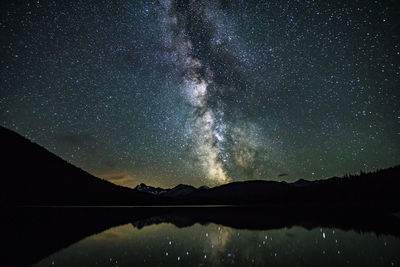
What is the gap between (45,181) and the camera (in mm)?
131125

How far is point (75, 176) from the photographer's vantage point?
5699 inches

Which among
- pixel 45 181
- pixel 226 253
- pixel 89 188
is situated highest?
pixel 45 181

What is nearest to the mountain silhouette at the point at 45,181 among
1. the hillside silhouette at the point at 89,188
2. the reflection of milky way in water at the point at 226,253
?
the hillside silhouette at the point at 89,188

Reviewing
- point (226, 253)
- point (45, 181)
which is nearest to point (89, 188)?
point (45, 181)

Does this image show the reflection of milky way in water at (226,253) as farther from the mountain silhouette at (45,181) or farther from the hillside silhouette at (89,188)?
the mountain silhouette at (45,181)

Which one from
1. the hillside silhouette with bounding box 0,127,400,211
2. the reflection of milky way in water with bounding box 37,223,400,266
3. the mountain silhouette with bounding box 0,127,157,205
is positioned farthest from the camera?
the mountain silhouette with bounding box 0,127,157,205

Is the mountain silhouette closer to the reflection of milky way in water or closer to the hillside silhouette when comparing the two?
the hillside silhouette

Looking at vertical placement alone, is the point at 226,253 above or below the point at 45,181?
below

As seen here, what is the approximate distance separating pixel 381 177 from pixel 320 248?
105497 millimetres

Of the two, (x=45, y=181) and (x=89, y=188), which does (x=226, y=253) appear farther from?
(x=45, y=181)

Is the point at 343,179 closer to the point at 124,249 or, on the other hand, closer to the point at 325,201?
the point at 325,201

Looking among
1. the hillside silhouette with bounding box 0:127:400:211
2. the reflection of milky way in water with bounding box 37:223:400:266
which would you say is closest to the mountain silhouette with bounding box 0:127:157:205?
the hillside silhouette with bounding box 0:127:400:211

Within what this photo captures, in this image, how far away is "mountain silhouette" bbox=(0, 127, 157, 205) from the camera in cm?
11767

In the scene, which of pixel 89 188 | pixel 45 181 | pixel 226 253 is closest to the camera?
pixel 226 253
